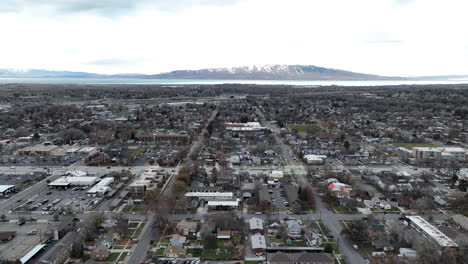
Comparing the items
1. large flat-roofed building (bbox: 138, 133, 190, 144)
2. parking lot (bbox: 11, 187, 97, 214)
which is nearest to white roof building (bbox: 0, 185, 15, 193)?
parking lot (bbox: 11, 187, 97, 214)

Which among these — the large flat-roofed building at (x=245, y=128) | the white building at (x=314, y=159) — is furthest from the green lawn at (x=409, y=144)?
the large flat-roofed building at (x=245, y=128)

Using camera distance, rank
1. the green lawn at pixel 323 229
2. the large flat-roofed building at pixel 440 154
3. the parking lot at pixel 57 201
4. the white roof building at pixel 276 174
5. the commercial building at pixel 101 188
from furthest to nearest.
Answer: the large flat-roofed building at pixel 440 154 → the white roof building at pixel 276 174 → the commercial building at pixel 101 188 → the parking lot at pixel 57 201 → the green lawn at pixel 323 229

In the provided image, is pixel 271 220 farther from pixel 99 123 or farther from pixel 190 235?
pixel 99 123

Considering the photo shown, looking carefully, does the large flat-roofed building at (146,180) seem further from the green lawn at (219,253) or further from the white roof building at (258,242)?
the white roof building at (258,242)

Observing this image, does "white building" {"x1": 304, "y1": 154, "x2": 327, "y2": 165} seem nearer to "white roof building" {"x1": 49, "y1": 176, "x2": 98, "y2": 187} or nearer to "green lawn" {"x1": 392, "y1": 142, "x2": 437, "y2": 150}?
"green lawn" {"x1": 392, "y1": 142, "x2": 437, "y2": 150}

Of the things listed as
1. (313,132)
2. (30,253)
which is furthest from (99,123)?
(30,253)

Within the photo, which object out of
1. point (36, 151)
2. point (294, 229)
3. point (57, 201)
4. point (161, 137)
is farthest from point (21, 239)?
point (161, 137)

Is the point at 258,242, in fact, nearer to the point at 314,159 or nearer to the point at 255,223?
the point at 255,223

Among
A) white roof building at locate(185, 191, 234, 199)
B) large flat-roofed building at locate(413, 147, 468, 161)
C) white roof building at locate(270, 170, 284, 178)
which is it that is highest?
large flat-roofed building at locate(413, 147, 468, 161)
